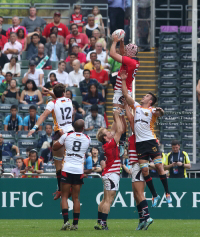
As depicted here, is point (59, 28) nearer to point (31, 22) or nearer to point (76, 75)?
point (31, 22)

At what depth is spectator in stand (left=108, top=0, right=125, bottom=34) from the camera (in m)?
20.8

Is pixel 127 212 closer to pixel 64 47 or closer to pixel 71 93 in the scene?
pixel 71 93

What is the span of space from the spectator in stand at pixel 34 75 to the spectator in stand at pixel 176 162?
6026mm

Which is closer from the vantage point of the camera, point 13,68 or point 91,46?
point 13,68

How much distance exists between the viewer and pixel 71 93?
62.0 ft

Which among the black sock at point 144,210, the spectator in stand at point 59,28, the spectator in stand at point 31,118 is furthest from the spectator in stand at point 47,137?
the black sock at point 144,210

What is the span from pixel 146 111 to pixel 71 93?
7.06m

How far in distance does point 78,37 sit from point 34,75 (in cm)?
287

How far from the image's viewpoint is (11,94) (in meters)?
19.9

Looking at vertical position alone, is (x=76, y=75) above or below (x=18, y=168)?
above

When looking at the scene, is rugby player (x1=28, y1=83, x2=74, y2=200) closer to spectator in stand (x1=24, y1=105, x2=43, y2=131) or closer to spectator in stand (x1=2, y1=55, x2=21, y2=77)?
spectator in stand (x1=24, y1=105, x2=43, y2=131)

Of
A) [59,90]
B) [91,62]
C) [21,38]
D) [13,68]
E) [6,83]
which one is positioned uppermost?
[21,38]

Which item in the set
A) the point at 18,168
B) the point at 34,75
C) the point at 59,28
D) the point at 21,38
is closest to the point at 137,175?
the point at 18,168

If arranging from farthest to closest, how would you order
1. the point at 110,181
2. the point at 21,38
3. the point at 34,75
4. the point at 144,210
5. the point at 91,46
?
the point at 21,38, the point at 91,46, the point at 34,75, the point at 110,181, the point at 144,210
